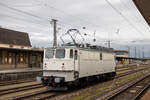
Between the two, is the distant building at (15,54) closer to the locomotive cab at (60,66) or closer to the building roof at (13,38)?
the building roof at (13,38)

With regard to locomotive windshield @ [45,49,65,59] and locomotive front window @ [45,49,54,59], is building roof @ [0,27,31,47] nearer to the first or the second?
locomotive front window @ [45,49,54,59]

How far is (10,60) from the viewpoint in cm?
2542

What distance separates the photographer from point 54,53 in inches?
482

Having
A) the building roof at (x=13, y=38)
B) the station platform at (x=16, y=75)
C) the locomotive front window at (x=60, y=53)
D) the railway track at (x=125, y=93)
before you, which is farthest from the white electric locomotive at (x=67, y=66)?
the building roof at (x=13, y=38)

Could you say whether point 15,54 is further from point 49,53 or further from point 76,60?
point 76,60

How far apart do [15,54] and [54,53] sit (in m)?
15.4

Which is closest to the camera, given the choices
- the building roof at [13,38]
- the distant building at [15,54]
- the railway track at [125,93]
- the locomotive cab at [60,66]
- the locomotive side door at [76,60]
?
the railway track at [125,93]

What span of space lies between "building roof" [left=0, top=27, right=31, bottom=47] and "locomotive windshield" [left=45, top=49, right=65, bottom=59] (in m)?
26.5

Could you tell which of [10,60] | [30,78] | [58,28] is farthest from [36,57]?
[30,78]

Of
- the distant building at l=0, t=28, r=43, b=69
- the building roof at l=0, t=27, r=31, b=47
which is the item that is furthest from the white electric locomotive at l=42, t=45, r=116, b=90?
the building roof at l=0, t=27, r=31, b=47

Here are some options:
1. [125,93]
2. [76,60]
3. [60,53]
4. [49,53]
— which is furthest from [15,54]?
[125,93]

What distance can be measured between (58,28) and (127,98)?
58.1 ft

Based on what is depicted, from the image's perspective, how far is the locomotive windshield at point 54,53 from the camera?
1192cm

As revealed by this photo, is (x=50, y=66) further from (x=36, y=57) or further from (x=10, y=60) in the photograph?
(x=36, y=57)
